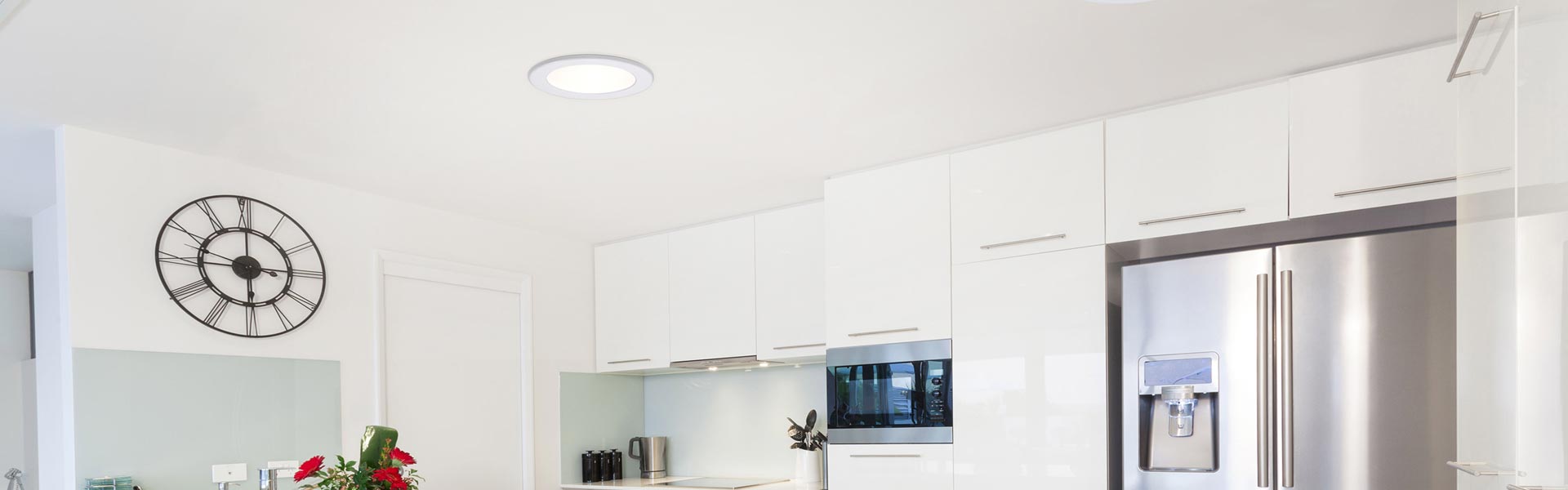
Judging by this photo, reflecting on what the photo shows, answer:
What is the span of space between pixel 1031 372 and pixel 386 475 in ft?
6.40

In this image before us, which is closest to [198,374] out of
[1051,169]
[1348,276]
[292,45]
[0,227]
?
[292,45]

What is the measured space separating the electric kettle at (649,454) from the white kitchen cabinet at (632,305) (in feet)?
1.46

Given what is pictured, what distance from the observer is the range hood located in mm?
4563

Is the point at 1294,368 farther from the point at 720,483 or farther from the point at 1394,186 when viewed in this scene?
the point at 720,483

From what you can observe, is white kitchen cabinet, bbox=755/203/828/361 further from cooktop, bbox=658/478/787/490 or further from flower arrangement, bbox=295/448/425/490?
flower arrangement, bbox=295/448/425/490

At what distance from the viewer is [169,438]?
334cm

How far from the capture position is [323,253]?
392 cm

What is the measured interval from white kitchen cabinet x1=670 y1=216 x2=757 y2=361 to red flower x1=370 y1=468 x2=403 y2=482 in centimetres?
217

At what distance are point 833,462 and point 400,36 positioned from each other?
2195 millimetres

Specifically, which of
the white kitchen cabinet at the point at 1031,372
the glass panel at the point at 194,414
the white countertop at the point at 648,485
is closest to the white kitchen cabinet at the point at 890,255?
the white kitchen cabinet at the point at 1031,372

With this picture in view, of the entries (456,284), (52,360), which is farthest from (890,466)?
(52,360)

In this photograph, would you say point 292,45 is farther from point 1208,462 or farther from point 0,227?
point 0,227

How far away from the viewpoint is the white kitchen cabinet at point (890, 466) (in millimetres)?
3455

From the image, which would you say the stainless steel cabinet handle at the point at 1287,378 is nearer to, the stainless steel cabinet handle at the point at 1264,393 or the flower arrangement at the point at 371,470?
A: the stainless steel cabinet handle at the point at 1264,393
